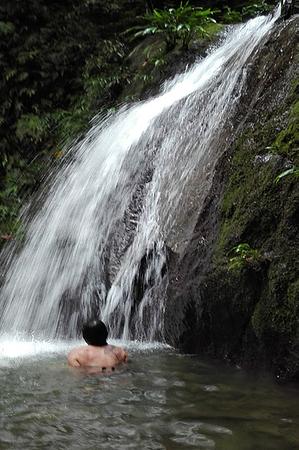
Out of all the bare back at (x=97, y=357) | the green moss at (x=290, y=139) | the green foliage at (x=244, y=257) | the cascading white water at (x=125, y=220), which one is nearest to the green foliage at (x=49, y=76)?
the cascading white water at (x=125, y=220)

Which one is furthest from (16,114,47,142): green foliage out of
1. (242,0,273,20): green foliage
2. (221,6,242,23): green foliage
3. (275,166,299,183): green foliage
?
(275,166,299,183): green foliage

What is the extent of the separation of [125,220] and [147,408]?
347cm

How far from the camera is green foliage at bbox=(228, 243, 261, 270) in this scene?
486 cm

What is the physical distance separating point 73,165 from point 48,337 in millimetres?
3208

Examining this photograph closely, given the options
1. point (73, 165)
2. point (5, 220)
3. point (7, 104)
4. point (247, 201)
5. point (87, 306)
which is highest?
point (7, 104)

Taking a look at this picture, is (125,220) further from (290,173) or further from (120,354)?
(290,173)

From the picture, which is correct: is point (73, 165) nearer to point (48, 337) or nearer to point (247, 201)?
point (48, 337)

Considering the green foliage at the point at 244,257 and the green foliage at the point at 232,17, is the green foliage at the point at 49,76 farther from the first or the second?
the green foliage at the point at 244,257

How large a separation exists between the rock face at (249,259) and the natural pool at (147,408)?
303 millimetres

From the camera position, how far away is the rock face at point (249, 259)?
4.58 m

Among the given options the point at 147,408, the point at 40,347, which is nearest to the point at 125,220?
the point at 40,347

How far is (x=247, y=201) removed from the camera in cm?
526

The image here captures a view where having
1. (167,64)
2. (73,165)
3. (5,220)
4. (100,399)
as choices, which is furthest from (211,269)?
(167,64)

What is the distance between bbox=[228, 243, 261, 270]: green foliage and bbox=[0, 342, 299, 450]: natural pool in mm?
899
